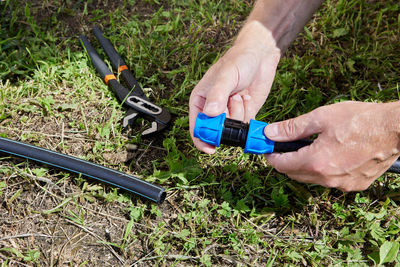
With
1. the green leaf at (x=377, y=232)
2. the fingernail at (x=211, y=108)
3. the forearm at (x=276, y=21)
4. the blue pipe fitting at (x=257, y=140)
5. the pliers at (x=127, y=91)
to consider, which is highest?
the forearm at (x=276, y=21)

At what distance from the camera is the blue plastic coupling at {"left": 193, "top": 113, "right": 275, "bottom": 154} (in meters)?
1.89

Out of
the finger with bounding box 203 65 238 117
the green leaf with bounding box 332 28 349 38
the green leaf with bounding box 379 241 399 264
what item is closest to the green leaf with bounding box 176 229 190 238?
the finger with bounding box 203 65 238 117

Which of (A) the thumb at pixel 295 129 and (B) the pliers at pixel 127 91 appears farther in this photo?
(B) the pliers at pixel 127 91

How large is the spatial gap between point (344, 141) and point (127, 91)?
158 centimetres

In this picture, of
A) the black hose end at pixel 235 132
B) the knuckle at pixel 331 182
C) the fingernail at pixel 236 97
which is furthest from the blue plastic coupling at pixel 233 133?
the fingernail at pixel 236 97

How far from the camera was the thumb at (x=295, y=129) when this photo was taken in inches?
73.7

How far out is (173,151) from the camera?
2453 mm

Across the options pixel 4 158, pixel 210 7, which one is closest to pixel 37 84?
pixel 4 158

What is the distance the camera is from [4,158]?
2.39 meters

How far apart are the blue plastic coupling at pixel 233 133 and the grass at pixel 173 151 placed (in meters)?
0.47

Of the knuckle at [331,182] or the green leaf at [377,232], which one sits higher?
the knuckle at [331,182]

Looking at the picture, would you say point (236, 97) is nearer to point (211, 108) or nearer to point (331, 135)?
point (211, 108)

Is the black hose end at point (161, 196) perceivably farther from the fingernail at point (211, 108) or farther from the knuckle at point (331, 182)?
the knuckle at point (331, 182)

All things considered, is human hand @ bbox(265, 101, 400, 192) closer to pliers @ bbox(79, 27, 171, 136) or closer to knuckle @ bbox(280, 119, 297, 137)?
knuckle @ bbox(280, 119, 297, 137)
